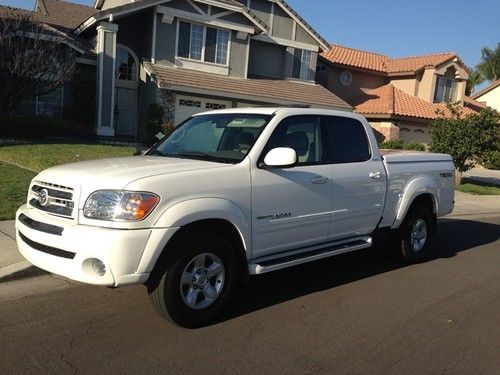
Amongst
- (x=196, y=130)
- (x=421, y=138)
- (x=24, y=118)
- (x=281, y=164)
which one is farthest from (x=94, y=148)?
(x=421, y=138)

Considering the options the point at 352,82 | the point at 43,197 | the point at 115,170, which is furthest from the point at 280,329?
the point at 352,82

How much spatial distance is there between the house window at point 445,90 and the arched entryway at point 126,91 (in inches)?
753

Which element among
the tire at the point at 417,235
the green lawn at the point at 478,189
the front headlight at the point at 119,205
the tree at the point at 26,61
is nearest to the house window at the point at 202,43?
the tree at the point at 26,61

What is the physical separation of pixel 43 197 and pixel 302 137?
2.56 meters

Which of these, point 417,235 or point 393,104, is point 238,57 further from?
point 417,235

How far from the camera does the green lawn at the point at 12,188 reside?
25.7 ft

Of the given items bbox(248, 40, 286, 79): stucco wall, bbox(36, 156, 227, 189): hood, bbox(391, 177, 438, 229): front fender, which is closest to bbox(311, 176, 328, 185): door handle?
bbox(36, 156, 227, 189): hood

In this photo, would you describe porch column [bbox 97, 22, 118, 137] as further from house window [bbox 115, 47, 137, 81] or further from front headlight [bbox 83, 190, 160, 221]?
front headlight [bbox 83, 190, 160, 221]

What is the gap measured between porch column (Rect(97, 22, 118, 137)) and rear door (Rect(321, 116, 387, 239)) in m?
16.5

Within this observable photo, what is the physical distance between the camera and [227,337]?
4.27 m

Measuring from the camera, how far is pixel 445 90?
33375 millimetres

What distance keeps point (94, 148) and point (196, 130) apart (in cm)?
1053

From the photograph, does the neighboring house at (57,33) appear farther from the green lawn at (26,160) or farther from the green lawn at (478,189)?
the green lawn at (478,189)

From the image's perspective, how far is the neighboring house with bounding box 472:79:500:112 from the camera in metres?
43.3
